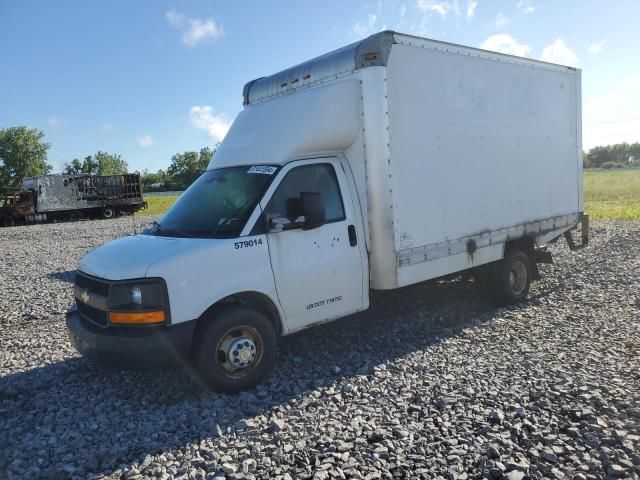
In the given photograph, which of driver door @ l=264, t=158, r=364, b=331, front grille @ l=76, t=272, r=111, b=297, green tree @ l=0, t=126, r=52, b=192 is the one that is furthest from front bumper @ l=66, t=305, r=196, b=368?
green tree @ l=0, t=126, r=52, b=192

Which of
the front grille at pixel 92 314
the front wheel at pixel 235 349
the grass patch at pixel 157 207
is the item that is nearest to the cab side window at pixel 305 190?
the front wheel at pixel 235 349

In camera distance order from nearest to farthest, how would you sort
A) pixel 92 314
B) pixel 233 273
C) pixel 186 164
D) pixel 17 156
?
pixel 233 273 → pixel 92 314 → pixel 17 156 → pixel 186 164

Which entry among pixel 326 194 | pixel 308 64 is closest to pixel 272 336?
pixel 326 194

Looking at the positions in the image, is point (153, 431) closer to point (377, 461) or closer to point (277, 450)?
point (277, 450)

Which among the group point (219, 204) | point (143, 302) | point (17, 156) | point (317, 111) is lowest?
point (143, 302)

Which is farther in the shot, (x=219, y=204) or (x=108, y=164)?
(x=108, y=164)

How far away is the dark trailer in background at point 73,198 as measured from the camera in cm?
3086

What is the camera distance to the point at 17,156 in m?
67.9

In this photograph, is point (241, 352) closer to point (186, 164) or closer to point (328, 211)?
point (328, 211)

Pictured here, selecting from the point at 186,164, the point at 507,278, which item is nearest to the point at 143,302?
the point at 507,278

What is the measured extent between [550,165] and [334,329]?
4.40 meters

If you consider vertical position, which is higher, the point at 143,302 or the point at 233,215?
the point at 233,215

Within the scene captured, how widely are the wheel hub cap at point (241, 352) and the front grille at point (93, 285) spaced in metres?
1.25

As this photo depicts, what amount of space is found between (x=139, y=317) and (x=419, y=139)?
371 centimetres
